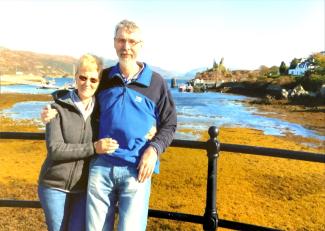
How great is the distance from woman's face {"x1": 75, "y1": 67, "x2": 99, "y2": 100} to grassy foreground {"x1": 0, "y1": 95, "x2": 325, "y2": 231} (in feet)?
15.2

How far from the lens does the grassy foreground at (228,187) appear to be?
1166 centimetres

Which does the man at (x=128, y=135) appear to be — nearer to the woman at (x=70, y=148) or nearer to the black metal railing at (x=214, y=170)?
the woman at (x=70, y=148)

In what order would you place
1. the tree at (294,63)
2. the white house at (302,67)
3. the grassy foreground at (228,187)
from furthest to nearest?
the tree at (294,63)
the white house at (302,67)
the grassy foreground at (228,187)

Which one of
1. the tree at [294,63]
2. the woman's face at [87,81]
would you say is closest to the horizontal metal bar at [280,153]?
the woman's face at [87,81]

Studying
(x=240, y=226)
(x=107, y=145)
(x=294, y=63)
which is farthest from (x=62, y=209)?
(x=294, y=63)

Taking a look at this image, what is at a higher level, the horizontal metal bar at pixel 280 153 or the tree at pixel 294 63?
the tree at pixel 294 63

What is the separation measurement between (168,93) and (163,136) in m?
0.30

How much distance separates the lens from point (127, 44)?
2.61m

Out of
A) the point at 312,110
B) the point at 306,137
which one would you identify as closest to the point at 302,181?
the point at 306,137

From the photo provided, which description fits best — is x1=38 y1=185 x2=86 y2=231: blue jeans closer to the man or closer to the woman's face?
the man

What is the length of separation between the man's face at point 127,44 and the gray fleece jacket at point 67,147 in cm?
46

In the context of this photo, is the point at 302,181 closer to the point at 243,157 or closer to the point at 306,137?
the point at 243,157

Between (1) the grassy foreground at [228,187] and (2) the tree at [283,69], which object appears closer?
(1) the grassy foreground at [228,187]

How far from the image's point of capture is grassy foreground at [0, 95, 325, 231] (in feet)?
38.3
